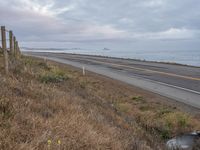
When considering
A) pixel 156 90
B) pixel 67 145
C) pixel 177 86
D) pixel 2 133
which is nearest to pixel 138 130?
pixel 67 145

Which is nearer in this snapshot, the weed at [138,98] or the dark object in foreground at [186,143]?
the dark object in foreground at [186,143]

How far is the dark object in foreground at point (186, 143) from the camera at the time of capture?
6739 mm

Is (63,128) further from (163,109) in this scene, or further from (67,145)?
(163,109)

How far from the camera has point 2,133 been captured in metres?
3.95

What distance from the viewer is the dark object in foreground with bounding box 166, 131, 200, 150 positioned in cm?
674

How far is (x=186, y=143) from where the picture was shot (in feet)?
23.1

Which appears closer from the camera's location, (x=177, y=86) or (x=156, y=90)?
(x=156, y=90)

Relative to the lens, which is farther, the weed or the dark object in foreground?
the weed

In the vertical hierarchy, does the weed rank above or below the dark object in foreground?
below

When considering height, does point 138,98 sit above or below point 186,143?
below

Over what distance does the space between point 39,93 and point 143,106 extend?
616 cm

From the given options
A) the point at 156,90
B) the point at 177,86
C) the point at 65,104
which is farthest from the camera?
the point at 177,86

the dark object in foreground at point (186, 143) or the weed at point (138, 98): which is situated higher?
the dark object in foreground at point (186, 143)

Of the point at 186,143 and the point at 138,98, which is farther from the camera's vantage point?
the point at 138,98
